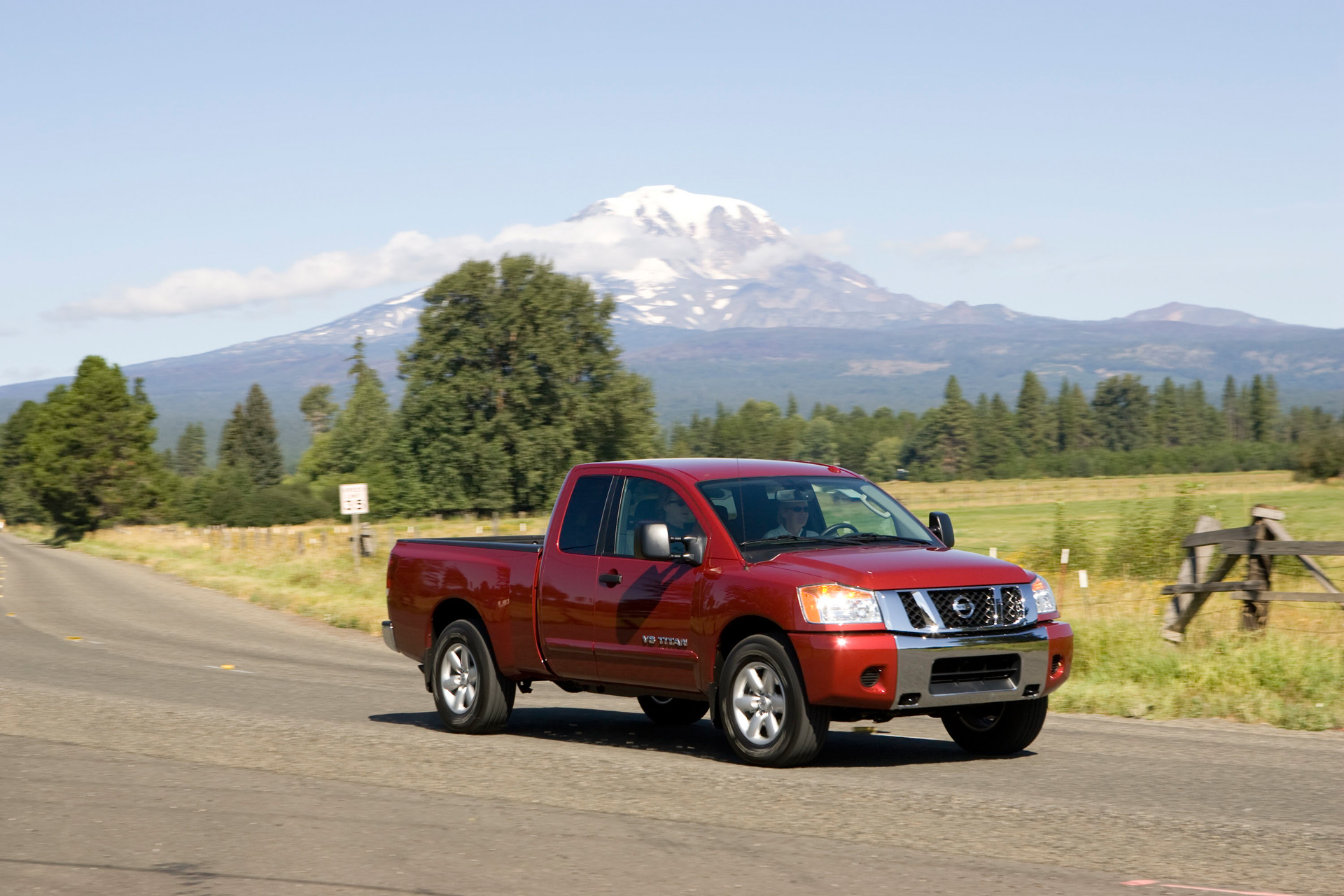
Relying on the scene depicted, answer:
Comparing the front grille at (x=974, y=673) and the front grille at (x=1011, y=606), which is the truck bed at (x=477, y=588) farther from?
the front grille at (x=1011, y=606)

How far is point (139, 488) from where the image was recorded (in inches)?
3979

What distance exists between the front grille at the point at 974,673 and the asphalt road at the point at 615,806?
1.66 ft

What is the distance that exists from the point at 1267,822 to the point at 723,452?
185181 mm

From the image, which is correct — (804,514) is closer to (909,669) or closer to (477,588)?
(909,669)

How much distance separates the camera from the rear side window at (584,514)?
993cm

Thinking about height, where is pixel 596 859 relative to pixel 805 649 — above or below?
below

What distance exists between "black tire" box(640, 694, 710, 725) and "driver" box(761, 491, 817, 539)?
2250 mm

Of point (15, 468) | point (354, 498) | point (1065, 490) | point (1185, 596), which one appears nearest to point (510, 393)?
point (1065, 490)

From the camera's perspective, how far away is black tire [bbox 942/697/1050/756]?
9086 millimetres

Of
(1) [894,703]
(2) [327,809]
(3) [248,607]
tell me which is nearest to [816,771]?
(1) [894,703]

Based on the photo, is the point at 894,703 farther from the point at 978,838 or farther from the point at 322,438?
the point at 322,438

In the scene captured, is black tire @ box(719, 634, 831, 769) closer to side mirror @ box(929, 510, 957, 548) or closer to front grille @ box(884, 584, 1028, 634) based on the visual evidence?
front grille @ box(884, 584, 1028, 634)

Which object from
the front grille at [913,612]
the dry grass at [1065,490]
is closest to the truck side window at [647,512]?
the front grille at [913,612]

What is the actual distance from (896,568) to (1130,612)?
10.3 meters
